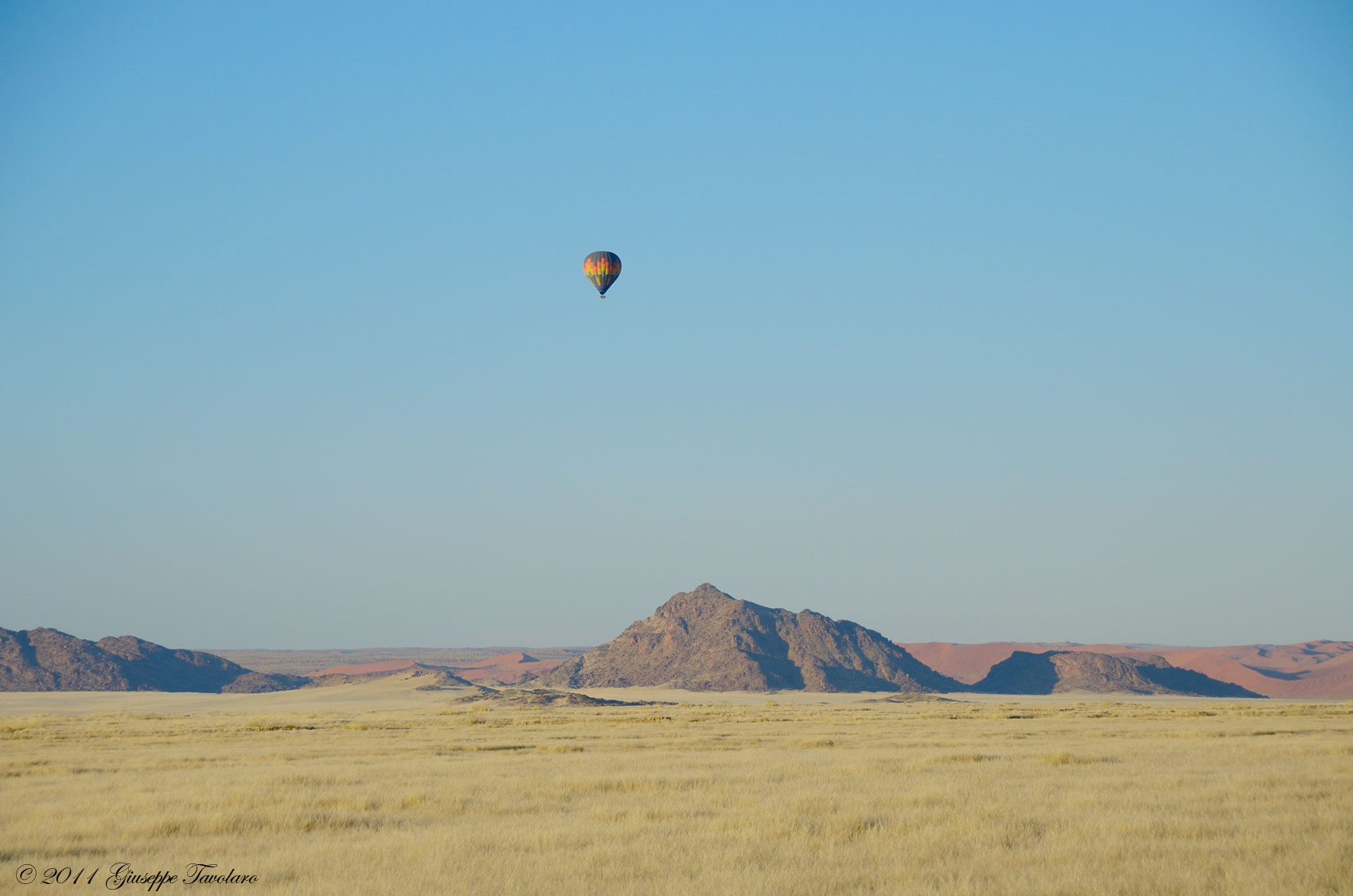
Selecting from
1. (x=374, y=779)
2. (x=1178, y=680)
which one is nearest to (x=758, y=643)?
(x=1178, y=680)

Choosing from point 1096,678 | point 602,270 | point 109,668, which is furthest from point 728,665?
point 109,668

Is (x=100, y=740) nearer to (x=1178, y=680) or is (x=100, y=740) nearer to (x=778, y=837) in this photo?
(x=778, y=837)

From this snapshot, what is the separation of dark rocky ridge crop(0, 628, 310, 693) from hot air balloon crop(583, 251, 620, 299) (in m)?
80.8

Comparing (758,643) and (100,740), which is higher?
(758,643)

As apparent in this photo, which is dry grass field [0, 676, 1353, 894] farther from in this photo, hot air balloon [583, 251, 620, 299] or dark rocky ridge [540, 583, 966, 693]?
dark rocky ridge [540, 583, 966, 693]

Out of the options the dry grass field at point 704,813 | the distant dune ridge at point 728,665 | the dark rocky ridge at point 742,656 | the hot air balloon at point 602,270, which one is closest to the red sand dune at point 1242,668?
the distant dune ridge at point 728,665

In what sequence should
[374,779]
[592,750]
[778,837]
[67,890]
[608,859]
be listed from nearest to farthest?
[67,890] < [608,859] < [778,837] < [374,779] < [592,750]

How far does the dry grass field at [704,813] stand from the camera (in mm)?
12648

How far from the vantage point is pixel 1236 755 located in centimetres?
2795

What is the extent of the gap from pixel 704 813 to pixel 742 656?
9044 centimetres

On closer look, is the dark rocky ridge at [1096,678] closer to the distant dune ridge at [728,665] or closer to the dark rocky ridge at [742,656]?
the distant dune ridge at [728,665]

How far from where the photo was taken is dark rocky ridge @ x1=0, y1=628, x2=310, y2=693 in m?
113

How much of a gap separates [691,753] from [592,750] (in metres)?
3.85

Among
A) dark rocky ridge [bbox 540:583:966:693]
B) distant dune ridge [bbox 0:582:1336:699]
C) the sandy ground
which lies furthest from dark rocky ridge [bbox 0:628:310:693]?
dark rocky ridge [bbox 540:583:966:693]
